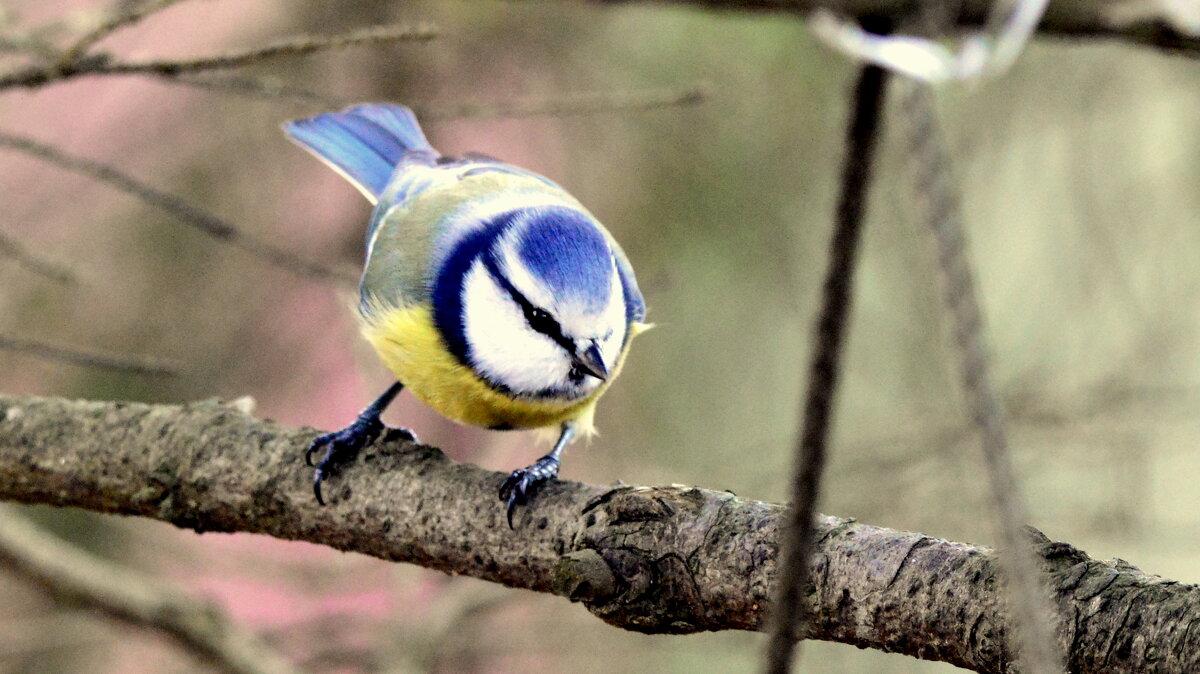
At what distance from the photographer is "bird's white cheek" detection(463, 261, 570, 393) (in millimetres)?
1453

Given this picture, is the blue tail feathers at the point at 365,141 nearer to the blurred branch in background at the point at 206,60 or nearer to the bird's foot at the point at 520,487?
the blurred branch in background at the point at 206,60

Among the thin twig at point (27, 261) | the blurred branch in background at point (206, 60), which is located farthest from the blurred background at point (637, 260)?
the blurred branch in background at point (206, 60)

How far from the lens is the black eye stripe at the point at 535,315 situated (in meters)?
1.43

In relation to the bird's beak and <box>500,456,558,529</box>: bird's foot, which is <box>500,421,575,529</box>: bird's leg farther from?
the bird's beak

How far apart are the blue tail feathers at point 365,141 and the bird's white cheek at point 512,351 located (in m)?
0.61

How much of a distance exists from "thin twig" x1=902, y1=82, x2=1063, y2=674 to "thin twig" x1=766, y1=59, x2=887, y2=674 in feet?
0.05

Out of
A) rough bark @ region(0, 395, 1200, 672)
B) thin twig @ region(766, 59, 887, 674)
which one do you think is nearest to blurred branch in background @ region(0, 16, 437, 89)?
rough bark @ region(0, 395, 1200, 672)

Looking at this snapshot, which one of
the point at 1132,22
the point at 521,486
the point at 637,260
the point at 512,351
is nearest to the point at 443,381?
the point at 512,351

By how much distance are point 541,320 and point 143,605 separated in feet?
2.54

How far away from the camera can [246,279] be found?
9.57 feet

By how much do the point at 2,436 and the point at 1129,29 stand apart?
1.31m

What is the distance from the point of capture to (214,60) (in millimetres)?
1062

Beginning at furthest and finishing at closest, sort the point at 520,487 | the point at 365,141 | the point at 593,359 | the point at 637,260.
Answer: the point at 637,260 → the point at 365,141 → the point at 593,359 → the point at 520,487

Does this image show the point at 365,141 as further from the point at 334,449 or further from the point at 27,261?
the point at 334,449
